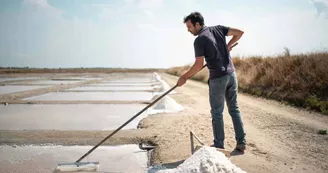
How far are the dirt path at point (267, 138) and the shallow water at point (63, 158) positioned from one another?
0.35m

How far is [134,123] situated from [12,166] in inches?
102

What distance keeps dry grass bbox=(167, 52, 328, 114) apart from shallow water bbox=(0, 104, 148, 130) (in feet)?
13.4

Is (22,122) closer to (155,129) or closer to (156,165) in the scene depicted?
(155,129)

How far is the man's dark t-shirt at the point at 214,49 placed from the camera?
9.98 ft

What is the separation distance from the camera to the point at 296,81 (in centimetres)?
829

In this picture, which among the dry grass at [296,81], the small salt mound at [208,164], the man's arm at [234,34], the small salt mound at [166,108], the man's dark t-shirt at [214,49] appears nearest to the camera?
the small salt mound at [208,164]

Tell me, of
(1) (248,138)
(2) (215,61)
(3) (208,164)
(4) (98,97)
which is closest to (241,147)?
(1) (248,138)

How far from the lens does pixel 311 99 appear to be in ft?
23.2

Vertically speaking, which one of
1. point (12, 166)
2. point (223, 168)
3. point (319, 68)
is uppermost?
point (319, 68)

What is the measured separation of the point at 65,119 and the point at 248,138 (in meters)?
3.61

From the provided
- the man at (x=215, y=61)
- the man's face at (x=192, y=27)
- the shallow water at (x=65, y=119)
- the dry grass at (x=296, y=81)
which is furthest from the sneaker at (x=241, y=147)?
the dry grass at (x=296, y=81)

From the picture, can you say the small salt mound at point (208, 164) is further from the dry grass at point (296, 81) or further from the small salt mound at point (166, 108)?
the dry grass at point (296, 81)

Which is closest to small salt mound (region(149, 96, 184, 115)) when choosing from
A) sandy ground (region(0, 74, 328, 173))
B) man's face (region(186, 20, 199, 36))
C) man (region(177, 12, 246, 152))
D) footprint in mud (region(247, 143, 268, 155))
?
sandy ground (region(0, 74, 328, 173))

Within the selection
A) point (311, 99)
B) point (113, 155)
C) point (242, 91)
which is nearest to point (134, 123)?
point (113, 155)
